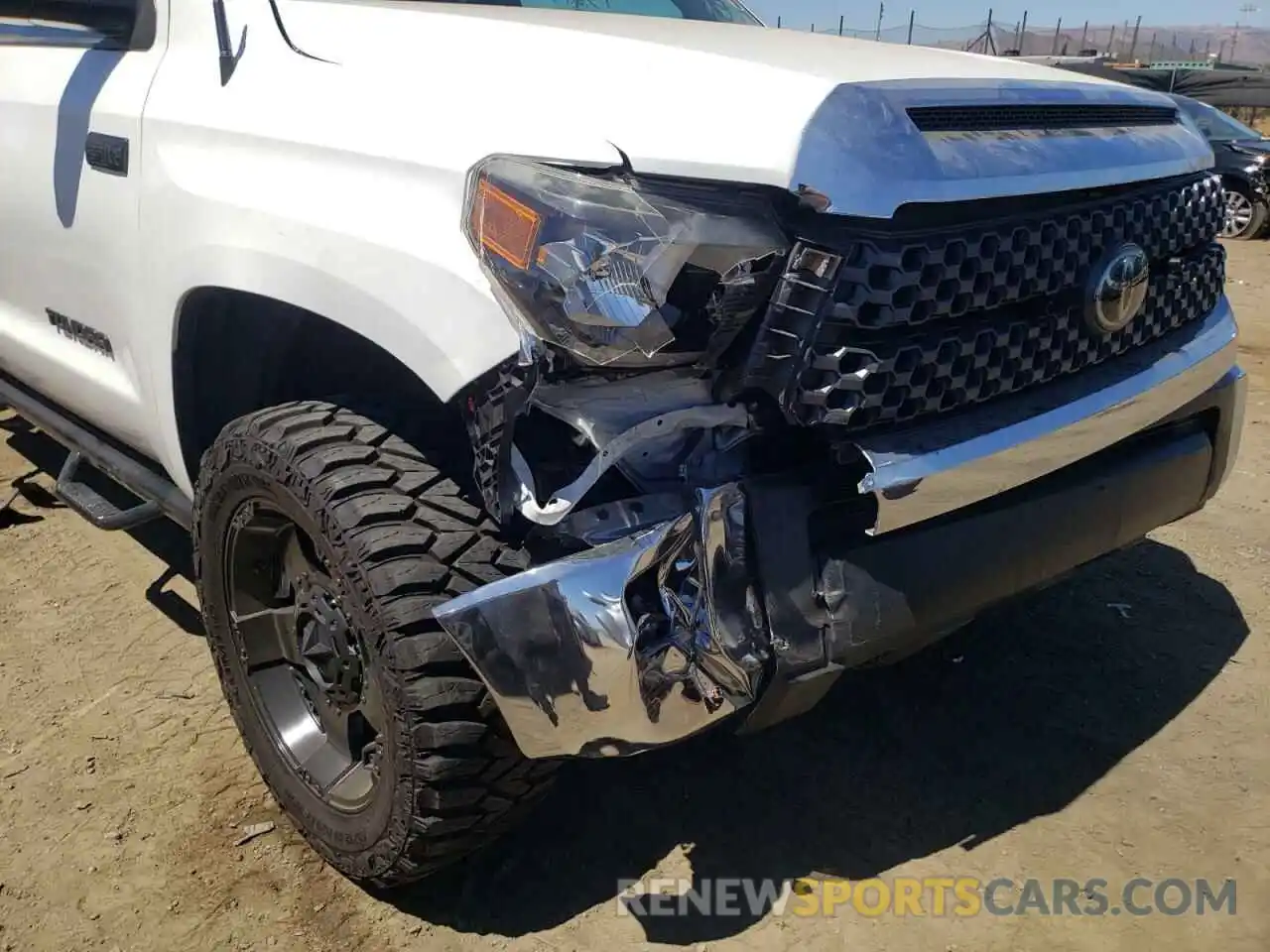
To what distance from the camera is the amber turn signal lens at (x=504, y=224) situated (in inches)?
64.7

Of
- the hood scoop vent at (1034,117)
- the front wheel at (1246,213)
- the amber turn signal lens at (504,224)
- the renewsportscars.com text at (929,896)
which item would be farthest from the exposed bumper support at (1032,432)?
the front wheel at (1246,213)

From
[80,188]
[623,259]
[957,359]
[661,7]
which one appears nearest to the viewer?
[623,259]

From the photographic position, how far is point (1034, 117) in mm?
1964

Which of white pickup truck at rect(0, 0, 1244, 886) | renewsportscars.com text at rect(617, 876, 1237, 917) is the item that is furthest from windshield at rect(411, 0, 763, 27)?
renewsportscars.com text at rect(617, 876, 1237, 917)

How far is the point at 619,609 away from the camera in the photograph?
1642 millimetres

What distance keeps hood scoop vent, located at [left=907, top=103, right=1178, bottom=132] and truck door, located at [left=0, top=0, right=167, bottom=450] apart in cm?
179

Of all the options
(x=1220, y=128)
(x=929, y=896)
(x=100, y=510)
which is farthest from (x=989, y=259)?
(x=1220, y=128)

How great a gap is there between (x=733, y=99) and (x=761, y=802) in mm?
1648

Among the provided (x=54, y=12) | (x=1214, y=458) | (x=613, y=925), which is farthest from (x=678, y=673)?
(x=54, y=12)

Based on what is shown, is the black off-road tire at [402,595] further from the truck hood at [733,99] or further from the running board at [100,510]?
the running board at [100,510]

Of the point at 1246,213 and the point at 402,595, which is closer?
the point at 402,595

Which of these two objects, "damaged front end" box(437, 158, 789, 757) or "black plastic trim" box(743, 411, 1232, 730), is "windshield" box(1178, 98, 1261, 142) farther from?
"damaged front end" box(437, 158, 789, 757)

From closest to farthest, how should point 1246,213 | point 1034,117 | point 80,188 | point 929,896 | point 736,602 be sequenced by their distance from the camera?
1. point 736,602
2. point 1034,117
3. point 929,896
4. point 80,188
5. point 1246,213

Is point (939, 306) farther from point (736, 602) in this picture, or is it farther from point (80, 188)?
point (80, 188)
